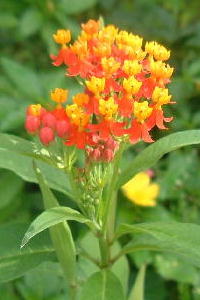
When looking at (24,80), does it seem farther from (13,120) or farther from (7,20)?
(7,20)

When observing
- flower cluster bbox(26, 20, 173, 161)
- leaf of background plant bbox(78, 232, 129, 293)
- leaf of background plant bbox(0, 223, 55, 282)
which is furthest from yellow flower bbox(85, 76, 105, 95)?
leaf of background plant bbox(78, 232, 129, 293)

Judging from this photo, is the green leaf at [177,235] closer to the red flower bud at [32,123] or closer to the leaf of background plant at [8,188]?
the red flower bud at [32,123]

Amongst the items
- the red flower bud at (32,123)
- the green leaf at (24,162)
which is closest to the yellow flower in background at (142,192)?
the green leaf at (24,162)

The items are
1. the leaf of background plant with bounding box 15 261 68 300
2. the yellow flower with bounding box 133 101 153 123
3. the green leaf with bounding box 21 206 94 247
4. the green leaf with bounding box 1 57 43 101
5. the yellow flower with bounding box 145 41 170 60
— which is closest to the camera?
the green leaf with bounding box 21 206 94 247

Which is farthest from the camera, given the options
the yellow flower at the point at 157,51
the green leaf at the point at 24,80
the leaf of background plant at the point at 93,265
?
the green leaf at the point at 24,80

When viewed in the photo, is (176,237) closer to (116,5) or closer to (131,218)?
(131,218)

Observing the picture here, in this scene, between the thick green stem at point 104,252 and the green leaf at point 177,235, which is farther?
the thick green stem at point 104,252

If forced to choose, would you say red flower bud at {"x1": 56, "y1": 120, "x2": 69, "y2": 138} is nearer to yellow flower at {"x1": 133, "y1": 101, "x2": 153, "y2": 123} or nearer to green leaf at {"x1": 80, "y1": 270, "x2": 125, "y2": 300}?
yellow flower at {"x1": 133, "y1": 101, "x2": 153, "y2": 123}

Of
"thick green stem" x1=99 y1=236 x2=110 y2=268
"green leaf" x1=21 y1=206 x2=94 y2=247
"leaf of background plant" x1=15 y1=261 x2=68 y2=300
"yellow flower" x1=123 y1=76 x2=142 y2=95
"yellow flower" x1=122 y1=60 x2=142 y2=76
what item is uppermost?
"yellow flower" x1=122 y1=60 x2=142 y2=76
